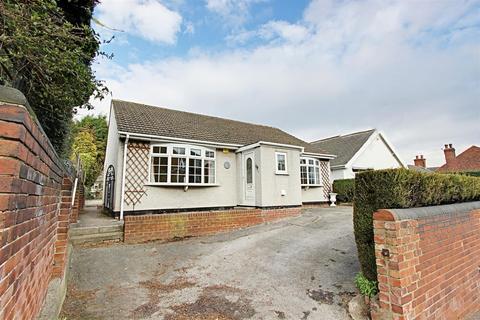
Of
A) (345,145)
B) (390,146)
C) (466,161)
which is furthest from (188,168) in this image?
(466,161)

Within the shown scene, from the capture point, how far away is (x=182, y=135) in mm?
10992

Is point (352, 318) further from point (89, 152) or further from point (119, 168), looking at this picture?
point (89, 152)

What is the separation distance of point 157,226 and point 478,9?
34.0 ft

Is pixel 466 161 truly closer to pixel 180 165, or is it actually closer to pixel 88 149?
pixel 180 165

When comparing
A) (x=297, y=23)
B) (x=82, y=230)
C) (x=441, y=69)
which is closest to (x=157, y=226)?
(x=82, y=230)

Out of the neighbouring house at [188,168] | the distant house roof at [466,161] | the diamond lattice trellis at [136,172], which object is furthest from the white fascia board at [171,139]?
the distant house roof at [466,161]

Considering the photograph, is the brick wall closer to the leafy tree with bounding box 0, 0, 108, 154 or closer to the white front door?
the leafy tree with bounding box 0, 0, 108, 154

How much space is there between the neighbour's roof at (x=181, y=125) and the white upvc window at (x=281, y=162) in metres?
1.59

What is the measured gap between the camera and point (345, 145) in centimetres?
1939

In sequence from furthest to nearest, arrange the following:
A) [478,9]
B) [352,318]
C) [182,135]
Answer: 1. [182,135]
2. [478,9]
3. [352,318]

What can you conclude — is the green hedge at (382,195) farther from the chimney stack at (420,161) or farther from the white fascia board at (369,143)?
the chimney stack at (420,161)

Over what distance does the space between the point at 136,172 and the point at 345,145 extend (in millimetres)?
16383

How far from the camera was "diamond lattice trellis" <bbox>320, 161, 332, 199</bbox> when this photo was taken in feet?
50.7

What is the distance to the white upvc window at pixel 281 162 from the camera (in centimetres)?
1113
